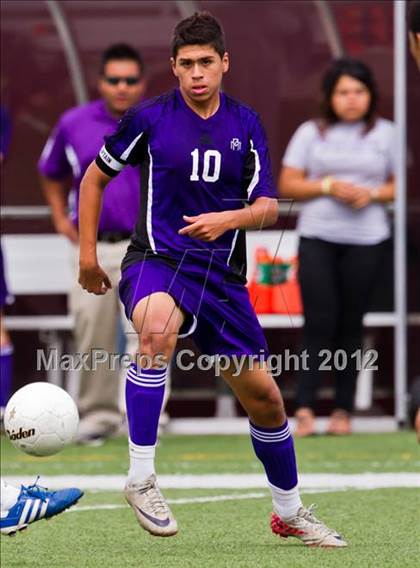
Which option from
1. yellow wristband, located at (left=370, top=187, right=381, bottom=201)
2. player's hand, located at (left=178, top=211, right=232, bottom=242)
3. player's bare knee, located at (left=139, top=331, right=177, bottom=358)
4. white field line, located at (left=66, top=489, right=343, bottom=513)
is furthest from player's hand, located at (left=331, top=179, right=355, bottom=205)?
player's bare knee, located at (left=139, top=331, right=177, bottom=358)

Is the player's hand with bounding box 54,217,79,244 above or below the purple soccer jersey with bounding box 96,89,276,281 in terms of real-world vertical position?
below

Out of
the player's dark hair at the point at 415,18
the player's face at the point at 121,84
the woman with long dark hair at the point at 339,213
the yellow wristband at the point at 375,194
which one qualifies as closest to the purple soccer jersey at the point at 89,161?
the player's face at the point at 121,84

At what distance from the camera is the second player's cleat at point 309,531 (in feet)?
21.7

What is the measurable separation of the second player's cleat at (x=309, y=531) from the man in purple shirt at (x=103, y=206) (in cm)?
401

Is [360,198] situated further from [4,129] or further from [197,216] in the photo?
[197,216]

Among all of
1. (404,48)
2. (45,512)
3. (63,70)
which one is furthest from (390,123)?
(45,512)

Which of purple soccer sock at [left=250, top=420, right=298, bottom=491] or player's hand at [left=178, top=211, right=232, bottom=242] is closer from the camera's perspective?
player's hand at [left=178, top=211, right=232, bottom=242]

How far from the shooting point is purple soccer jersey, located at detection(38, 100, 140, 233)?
10.7 meters

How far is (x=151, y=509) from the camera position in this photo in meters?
6.20

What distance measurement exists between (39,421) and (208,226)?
0.99 m

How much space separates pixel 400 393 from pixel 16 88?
3600 mm

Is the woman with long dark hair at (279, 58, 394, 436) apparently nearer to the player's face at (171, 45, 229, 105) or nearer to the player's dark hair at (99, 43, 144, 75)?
the player's dark hair at (99, 43, 144, 75)

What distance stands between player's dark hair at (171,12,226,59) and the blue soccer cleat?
71.2 inches
